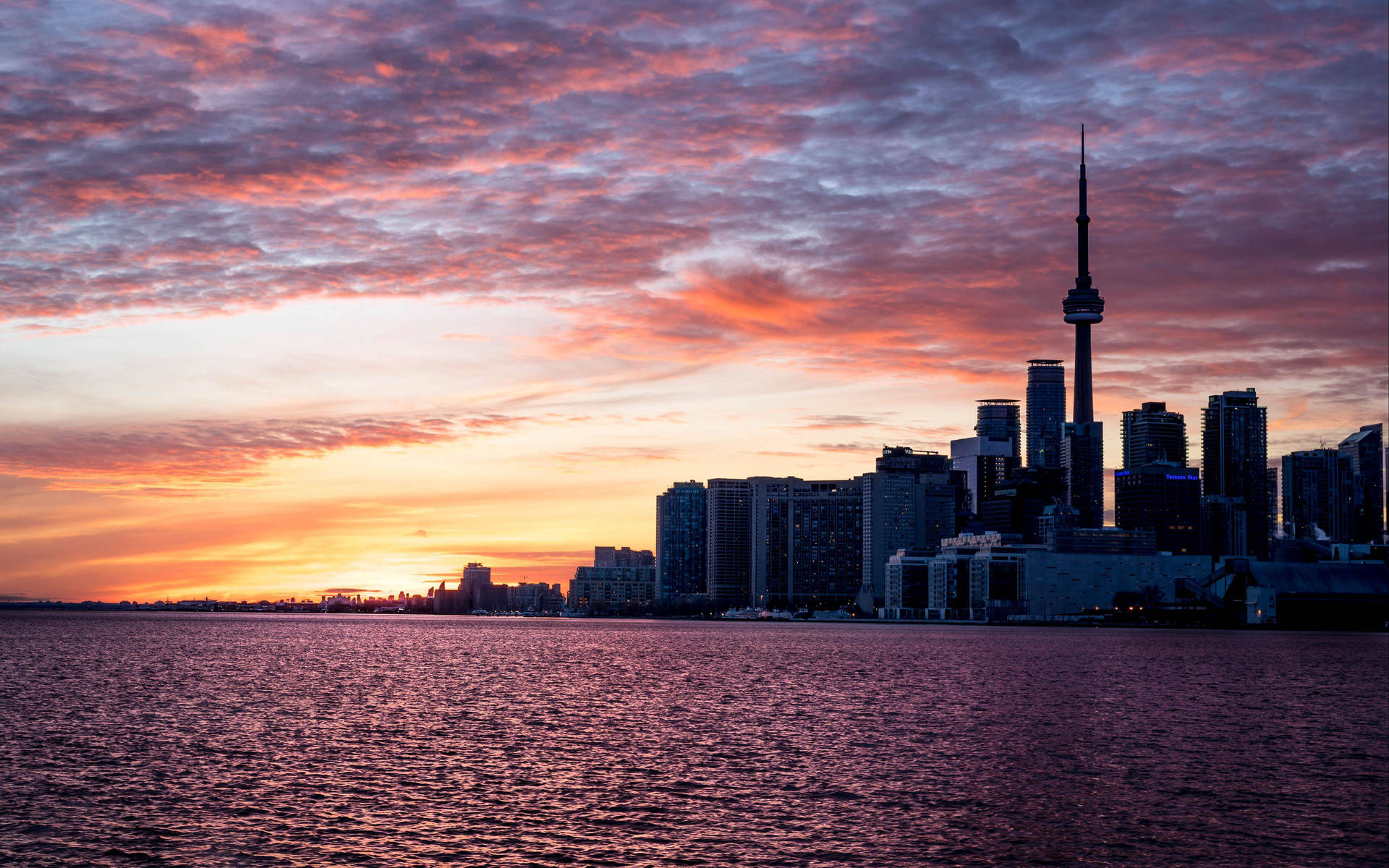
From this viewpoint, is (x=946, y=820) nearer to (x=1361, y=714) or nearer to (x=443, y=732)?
(x=443, y=732)

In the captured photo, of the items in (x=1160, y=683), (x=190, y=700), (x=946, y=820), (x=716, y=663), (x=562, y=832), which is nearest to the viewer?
(x=562, y=832)

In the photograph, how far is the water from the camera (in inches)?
1955

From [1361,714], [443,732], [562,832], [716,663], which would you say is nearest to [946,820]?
[562,832]

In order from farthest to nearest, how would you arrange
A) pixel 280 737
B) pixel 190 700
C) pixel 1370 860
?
pixel 190 700
pixel 280 737
pixel 1370 860

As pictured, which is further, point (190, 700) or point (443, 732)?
point (190, 700)

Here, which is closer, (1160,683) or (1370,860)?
(1370,860)

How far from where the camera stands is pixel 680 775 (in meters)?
67.2

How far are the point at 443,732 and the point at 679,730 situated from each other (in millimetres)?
15722

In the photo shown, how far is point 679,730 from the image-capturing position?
8838 cm

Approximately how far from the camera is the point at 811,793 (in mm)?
61531

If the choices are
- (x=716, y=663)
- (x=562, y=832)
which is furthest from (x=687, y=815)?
(x=716, y=663)

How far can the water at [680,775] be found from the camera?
49.7m

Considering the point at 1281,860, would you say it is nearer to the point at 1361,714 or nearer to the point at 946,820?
the point at 946,820

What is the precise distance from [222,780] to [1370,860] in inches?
1989
